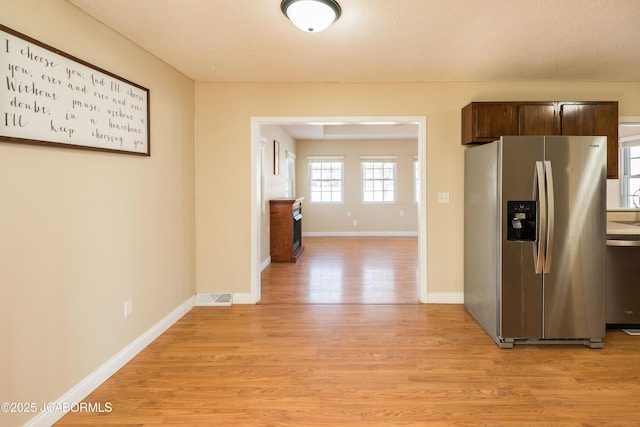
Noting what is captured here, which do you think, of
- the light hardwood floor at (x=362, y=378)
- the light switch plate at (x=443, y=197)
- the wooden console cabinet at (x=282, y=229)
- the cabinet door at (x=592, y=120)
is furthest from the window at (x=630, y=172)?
the wooden console cabinet at (x=282, y=229)

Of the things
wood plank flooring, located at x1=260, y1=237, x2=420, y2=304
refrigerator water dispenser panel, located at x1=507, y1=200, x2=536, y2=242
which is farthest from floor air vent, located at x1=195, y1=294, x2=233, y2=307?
refrigerator water dispenser panel, located at x1=507, y1=200, x2=536, y2=242

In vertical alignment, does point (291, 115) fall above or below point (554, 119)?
above

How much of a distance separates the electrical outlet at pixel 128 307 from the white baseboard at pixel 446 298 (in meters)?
2.89

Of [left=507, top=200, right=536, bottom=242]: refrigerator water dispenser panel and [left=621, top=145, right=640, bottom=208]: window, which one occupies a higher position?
[left=621, top=145, right=640, bottom=208]: window

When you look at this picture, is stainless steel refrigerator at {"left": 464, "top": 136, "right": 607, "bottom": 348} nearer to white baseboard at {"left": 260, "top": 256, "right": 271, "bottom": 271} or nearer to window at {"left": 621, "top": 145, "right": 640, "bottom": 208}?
window at {"left": 621, "top": 145, "right": 640, "bottom": 208}

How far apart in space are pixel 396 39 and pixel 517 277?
204 centimetres

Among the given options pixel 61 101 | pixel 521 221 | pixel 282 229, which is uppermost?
pixel 61 101

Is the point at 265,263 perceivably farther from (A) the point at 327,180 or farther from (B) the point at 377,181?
(B) the point at 377,181

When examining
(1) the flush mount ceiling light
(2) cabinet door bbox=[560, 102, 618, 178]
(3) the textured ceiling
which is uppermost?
(3) the textured ceiling

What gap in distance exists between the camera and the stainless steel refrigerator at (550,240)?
2.90 meters

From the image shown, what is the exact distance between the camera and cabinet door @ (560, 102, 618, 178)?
3633mm

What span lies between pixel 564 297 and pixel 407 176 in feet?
23.4

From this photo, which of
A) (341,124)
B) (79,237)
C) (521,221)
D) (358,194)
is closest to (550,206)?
(521,221)

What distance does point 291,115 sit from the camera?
4.08 meters
